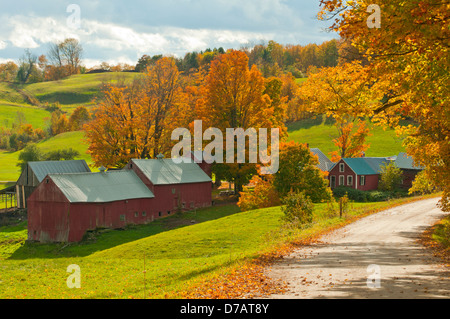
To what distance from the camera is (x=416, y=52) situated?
1491cm

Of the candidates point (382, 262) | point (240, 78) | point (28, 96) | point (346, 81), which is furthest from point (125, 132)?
point (28, 96)

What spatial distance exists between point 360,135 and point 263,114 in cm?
2359

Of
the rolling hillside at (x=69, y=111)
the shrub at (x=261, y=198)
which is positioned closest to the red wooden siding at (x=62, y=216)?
the shrub at (x=261, y=198)

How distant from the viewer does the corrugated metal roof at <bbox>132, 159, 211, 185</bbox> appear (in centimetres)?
4483

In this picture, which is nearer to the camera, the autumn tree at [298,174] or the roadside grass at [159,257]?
the roadside grass at [159,257]

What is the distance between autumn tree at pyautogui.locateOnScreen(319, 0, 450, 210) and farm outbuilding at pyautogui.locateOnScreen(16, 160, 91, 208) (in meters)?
41.4

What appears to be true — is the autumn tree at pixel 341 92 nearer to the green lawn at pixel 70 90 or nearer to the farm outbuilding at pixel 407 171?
the farm outbuilding at pixel 407 171

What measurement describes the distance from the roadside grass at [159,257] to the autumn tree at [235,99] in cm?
1010

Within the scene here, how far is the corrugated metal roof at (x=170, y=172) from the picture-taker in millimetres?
44834

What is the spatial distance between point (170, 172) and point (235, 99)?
10166 mm

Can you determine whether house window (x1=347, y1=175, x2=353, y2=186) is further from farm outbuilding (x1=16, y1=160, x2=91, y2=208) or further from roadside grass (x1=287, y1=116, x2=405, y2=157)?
farm outbuilding (x1=16, y1=160, x2=91, y2=208)

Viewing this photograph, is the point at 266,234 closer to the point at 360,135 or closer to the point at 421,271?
the point at 421,271

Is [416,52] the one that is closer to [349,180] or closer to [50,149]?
[349,180]

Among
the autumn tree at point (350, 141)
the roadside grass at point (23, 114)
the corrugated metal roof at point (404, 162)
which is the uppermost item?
the roadside grass at point (23, 114)
